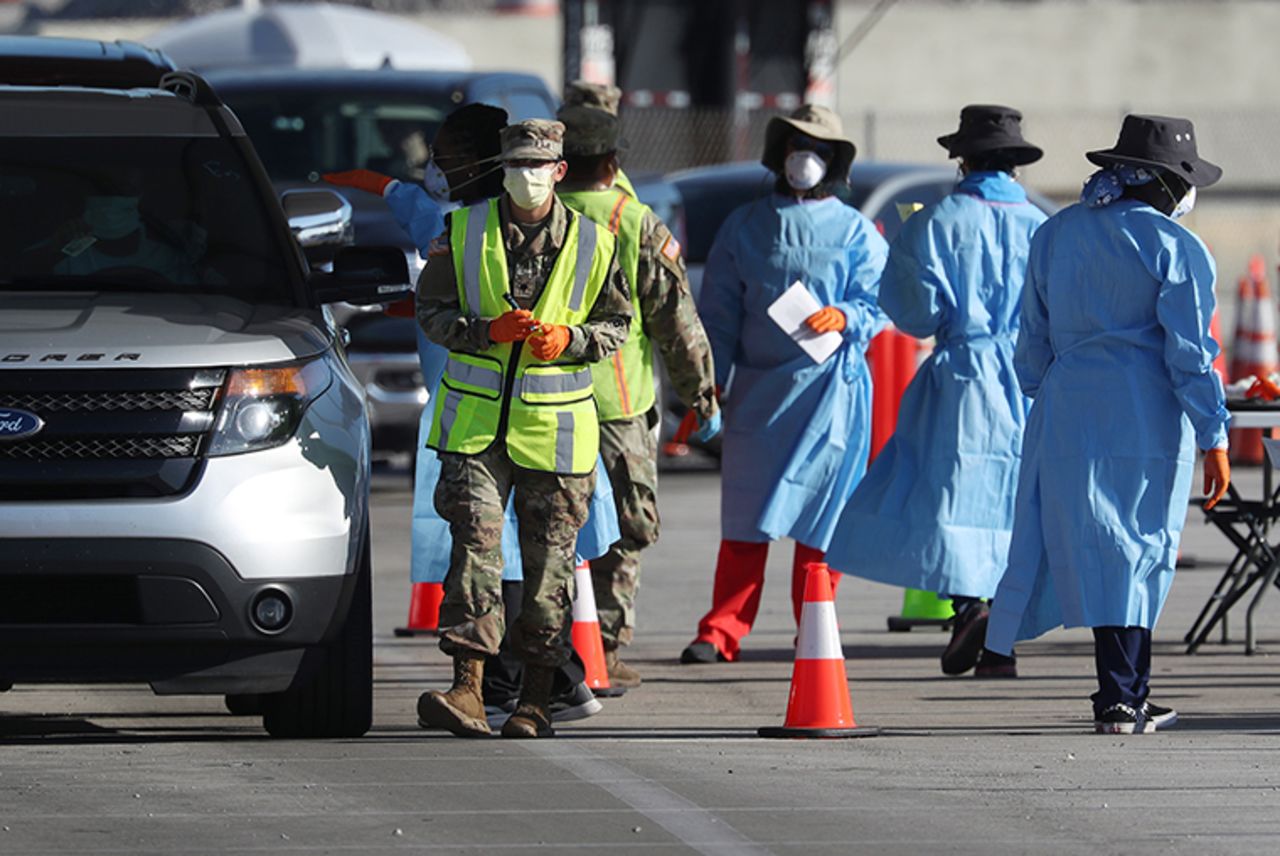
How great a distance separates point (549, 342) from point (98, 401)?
1.23 meters

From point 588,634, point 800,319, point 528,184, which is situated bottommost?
point 588,634

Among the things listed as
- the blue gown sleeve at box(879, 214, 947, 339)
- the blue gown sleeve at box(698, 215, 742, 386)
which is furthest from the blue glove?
the blue gown sleeve at box(698, 215, 742, 386)

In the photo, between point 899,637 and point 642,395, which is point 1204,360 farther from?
point 899,637

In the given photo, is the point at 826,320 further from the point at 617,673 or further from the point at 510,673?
the point at 510,673

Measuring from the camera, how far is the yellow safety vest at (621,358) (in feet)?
31.1

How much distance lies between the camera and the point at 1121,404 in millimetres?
8719

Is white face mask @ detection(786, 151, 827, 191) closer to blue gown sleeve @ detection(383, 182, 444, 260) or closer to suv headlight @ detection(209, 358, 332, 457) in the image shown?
blue gown sleeve @ detection(383, 182, 444, 260)

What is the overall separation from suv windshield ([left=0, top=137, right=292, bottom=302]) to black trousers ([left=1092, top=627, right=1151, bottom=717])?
2553 mm

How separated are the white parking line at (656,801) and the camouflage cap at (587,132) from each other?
214cm

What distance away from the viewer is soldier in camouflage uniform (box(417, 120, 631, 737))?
839 centimetres

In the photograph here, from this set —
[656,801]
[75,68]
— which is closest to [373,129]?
[75,68]

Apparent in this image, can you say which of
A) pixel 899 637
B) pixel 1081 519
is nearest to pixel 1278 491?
pixel 899 637

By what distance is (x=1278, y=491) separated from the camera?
35.4ft

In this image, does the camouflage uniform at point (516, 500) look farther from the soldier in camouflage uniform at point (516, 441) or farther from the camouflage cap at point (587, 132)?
the camouflage cap at point (587, 132)
